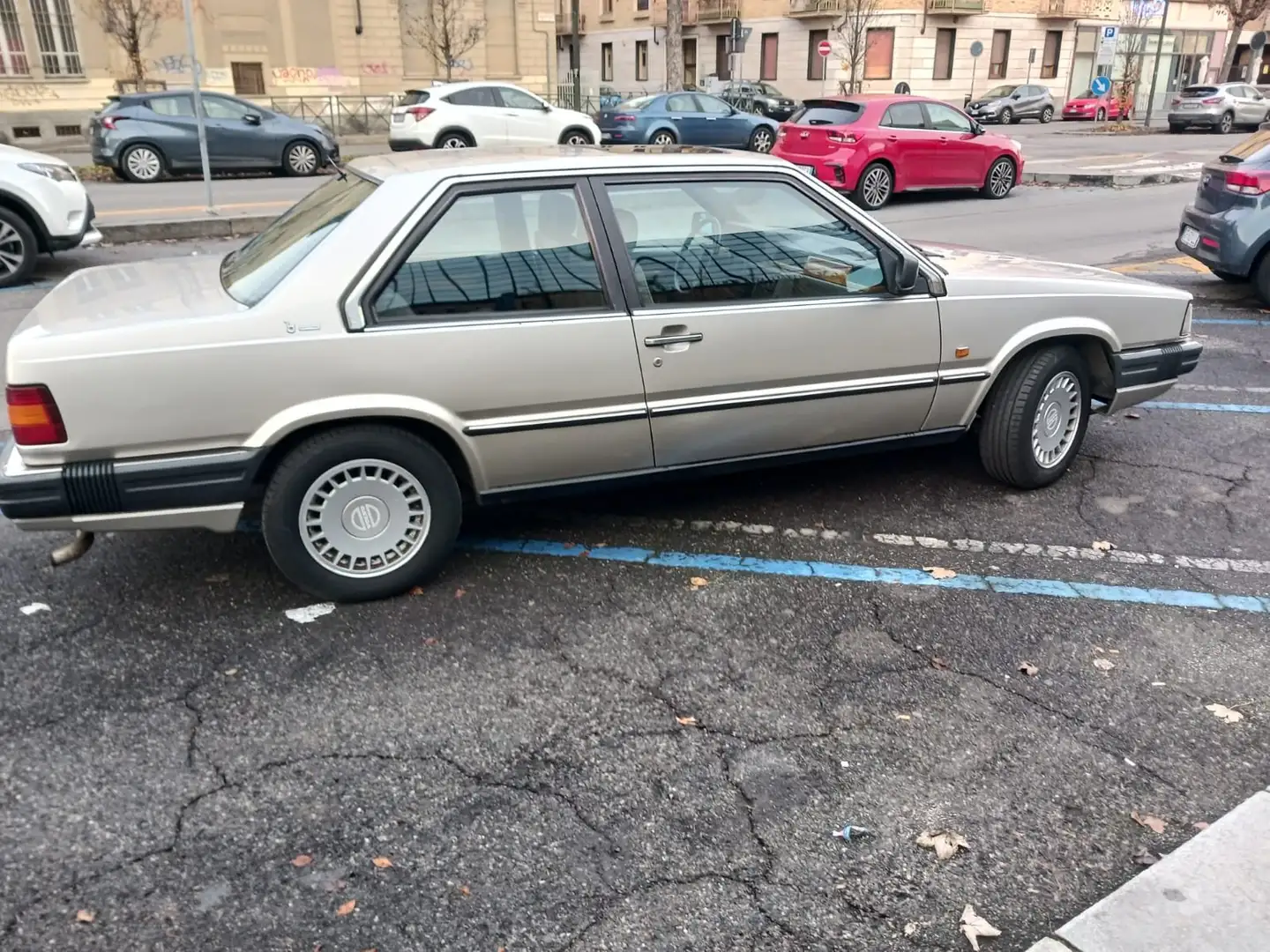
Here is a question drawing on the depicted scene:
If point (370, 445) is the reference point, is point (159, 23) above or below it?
above

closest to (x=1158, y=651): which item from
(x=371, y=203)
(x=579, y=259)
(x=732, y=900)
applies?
(x=732, y=900)

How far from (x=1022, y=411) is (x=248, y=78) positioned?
30858 mm

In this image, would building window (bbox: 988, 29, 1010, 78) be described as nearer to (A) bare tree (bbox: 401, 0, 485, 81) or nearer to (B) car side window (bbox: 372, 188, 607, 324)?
(A) bare tree (bbox: 401, 0, 485, 81)

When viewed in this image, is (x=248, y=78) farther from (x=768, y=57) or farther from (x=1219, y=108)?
(x=1219, y=108)

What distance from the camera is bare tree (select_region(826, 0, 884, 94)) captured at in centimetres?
4212

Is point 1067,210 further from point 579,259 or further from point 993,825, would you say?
point 993,825

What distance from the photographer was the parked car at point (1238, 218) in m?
9.00

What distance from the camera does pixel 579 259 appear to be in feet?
13.4

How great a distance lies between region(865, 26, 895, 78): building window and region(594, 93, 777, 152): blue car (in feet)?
76.2

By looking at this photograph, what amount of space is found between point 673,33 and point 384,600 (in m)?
33.2

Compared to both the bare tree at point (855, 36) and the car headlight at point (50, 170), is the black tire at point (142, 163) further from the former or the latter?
the bare tree at point (855, 36)

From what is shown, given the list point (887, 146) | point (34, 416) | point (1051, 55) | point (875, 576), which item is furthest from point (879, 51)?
point (34, 416)

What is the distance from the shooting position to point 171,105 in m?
18.2

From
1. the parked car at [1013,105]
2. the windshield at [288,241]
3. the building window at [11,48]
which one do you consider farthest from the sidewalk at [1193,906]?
the parked car at [1013,105]
